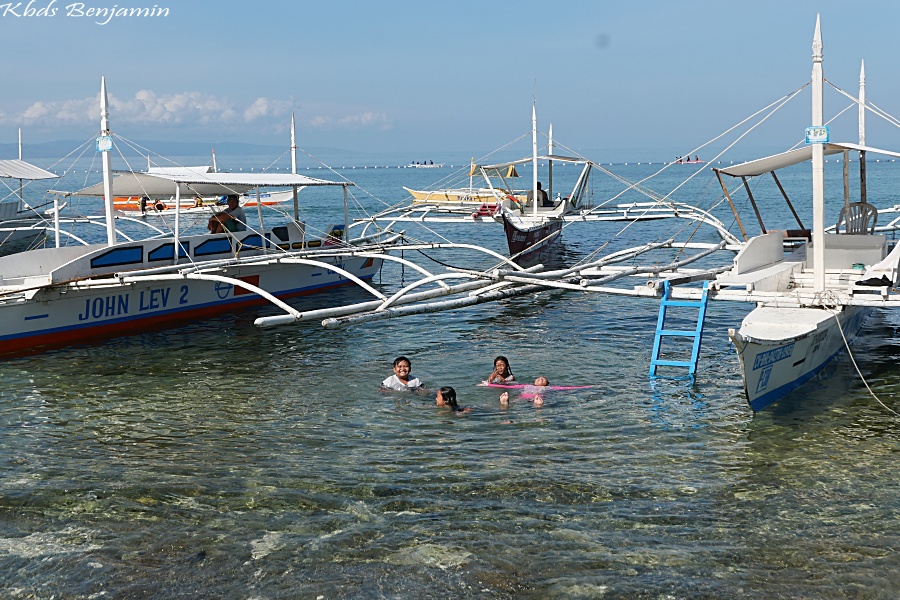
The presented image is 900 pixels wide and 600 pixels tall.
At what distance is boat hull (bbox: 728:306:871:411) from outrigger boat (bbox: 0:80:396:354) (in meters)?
6.74

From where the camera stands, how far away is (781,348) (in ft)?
34.3

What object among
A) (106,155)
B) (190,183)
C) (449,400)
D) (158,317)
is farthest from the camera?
(158,317)

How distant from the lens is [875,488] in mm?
8594

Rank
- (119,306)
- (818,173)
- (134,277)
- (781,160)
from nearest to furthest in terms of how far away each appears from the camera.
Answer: (818,173) < (781,160) < (134,277) < (119,306)

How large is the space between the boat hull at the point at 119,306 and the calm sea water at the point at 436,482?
72 cm

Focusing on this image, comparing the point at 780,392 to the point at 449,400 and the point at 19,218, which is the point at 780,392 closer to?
the point at 449,400

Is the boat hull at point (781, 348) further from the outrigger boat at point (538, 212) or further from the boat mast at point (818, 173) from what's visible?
the outrigger boat at point (538, 212)

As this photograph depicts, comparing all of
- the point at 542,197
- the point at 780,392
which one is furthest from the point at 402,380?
the point at 542,197

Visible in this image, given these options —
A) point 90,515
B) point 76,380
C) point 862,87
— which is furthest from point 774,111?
point 76,380

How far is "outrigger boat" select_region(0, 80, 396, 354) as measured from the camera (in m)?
15.3

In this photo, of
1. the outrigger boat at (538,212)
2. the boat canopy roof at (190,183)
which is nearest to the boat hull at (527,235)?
the outrigger boat at (538,212)

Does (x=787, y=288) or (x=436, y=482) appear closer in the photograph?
(x=436, y=482)

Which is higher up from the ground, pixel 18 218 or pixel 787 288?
pixel 18 218

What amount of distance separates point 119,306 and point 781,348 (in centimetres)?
1220
